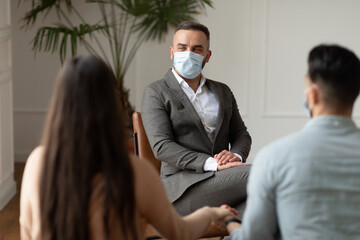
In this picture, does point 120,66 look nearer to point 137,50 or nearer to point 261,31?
point 137,50

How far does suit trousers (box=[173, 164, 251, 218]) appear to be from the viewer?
2.36 m

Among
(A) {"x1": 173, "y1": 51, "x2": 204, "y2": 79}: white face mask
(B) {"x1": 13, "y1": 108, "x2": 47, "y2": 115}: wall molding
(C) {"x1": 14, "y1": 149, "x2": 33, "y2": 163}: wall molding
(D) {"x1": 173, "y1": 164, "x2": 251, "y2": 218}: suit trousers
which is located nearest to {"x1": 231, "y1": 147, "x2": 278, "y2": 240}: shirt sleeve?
(D) {"x1": 173, "y1": 164, "x2": 251, "y2": 218}: suit trousers

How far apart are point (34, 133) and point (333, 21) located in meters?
2.78

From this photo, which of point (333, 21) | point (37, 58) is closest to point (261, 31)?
point (333, 21)

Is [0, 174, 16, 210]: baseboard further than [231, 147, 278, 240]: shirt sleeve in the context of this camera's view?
Yes

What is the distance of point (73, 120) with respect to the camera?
1.31 m

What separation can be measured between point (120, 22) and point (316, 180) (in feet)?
11.8

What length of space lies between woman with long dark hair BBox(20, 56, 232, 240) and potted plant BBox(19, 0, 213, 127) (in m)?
3.10

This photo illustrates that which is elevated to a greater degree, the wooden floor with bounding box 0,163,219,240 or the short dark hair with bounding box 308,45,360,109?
the short dark hair with bounding box 308,45,360,109

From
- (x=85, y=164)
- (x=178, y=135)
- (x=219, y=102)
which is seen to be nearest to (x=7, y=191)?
(x=178, y=135)

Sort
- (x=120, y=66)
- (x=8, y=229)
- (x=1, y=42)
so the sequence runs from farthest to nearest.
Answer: (x=120, y=66) → (x=1, y=42) → (x=8, y=229)

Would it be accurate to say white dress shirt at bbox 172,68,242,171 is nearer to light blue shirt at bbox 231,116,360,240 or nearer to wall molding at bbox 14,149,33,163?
light blue shirt at bbox 231,116,360,240

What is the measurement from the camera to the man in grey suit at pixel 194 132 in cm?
239

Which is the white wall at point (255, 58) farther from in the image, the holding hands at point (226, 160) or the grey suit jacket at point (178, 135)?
the holding hands at point (226, 160)
